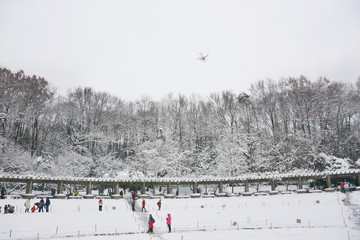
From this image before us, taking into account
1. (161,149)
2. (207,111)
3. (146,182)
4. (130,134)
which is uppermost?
(207,111)

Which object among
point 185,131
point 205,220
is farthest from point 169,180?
point 185,131

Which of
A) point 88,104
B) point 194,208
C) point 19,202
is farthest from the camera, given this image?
point 88,104

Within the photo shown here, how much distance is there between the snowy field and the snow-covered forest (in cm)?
1084

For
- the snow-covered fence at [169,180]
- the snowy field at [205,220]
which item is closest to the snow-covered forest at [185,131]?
the snow-covered fence at [169,180]

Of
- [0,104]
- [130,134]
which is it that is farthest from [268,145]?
[0,104]

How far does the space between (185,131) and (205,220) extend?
25860 mm

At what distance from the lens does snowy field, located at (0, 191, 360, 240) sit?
61.6ft

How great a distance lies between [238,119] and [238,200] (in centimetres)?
1943

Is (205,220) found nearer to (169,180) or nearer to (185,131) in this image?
(169,180)

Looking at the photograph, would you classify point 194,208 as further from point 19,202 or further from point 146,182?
point 19,202

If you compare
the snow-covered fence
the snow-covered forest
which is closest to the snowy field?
the snow-covered fence

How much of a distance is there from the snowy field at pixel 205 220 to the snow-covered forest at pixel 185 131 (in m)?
10.8

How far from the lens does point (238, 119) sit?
4697cm

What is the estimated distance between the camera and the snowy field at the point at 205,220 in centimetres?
1877
